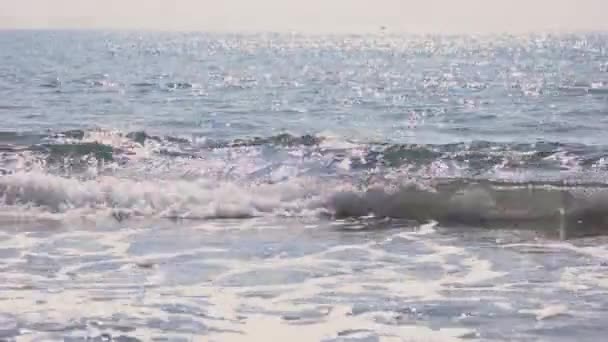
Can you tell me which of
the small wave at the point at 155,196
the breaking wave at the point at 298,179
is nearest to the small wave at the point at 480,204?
the breaking wave at the point at 298,179

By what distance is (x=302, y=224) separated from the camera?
13.5 meters

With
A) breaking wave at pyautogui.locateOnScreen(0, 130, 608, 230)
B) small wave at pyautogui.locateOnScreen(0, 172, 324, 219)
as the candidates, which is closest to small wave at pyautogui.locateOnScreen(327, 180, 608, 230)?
breaking wave at pyautogui.locateOnScreen(0, 130, 608, 230)

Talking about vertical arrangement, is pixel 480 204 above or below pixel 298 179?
below

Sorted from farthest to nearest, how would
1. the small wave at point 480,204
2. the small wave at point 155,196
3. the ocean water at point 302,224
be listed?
the small wave at point 155,196, the small wave at point 480,204, the ocean water at point 302,224

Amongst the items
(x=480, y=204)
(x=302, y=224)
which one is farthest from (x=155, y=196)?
(x=480, y=204)

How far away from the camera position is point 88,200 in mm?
14984

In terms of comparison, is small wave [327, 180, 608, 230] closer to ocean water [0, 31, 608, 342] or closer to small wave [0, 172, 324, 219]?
ocean water [0, 31, 608, 342]

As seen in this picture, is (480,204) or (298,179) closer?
(480,204)

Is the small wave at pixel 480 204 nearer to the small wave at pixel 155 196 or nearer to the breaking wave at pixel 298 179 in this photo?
the breaking wave at pixel 298 179

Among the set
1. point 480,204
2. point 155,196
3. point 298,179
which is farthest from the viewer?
point 298,179

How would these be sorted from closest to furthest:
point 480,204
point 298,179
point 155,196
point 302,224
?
point 302,224, point 480,204, point 155,196, point 298,179

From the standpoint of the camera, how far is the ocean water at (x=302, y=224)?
8.45 m

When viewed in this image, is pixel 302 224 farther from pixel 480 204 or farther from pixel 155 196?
pixel 480 204

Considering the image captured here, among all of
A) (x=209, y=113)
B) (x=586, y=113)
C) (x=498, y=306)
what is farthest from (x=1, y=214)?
(x=586, y=113)
